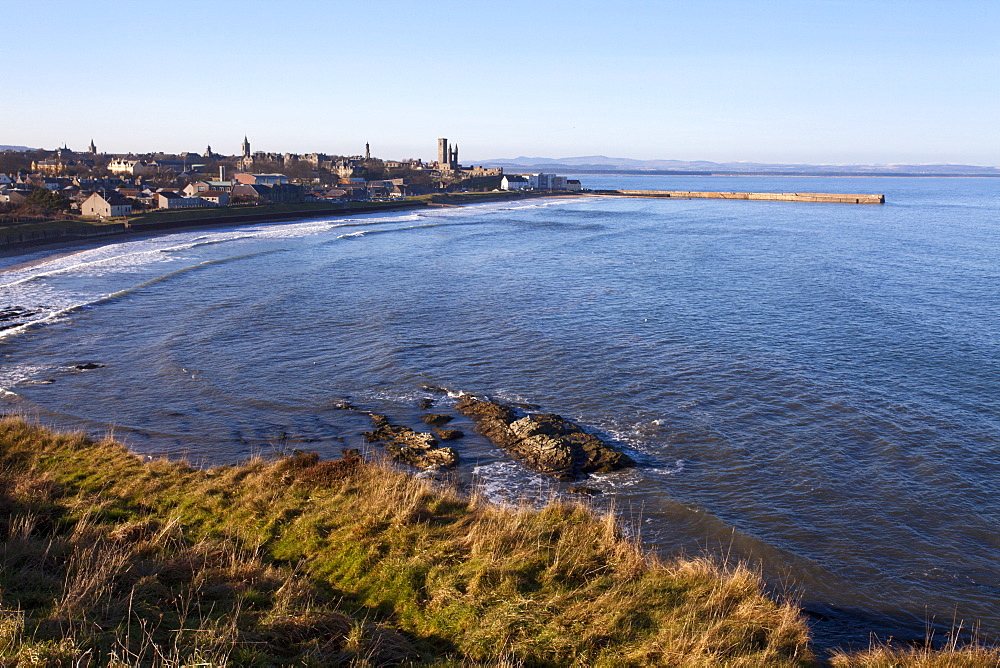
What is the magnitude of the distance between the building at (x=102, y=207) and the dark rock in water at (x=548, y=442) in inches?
2562

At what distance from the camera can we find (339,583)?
8.81 m

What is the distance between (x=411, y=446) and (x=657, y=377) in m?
8.89

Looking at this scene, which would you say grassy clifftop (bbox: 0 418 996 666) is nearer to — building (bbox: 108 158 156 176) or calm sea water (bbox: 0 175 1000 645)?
calm sea water (bbox: 0 175 1000 645)

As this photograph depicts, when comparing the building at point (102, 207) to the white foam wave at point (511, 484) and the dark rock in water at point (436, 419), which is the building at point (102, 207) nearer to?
the dark rock in water at point (436, 419)

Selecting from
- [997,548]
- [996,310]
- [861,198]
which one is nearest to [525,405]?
[997,548]

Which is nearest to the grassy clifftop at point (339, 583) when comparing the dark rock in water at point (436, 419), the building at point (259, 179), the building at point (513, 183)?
the dark rock in water at point (436, 419)

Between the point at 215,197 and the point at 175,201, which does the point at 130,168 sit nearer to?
the point at 215,197

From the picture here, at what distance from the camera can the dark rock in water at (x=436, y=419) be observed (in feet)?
55.6

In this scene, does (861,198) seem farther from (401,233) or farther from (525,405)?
(525,405)

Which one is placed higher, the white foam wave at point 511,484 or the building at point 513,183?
the building at point 513,183

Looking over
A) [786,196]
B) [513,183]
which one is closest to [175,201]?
[513,183]

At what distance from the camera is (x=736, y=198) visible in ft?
459

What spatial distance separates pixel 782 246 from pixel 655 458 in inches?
1878

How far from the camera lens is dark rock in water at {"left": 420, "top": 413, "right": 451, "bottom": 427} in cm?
1694
